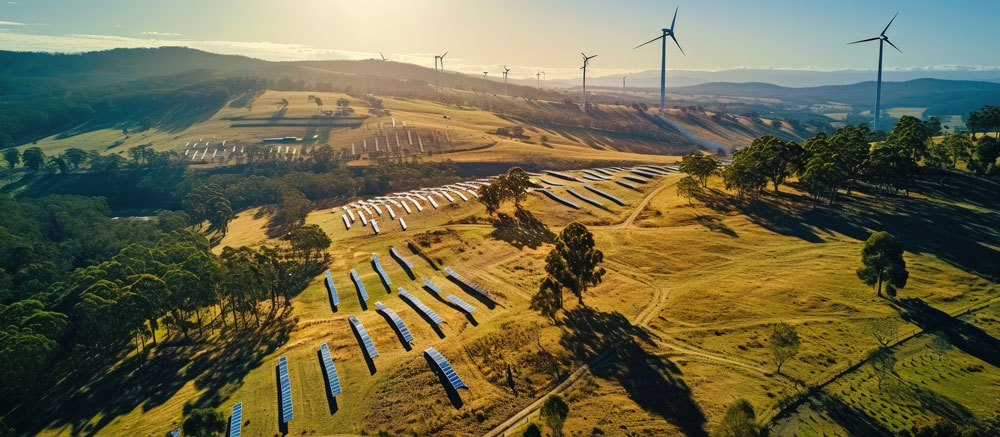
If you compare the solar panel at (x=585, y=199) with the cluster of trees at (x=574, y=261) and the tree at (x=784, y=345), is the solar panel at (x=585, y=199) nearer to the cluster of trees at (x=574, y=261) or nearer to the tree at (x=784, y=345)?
the cluster of trees at (x=574, y=261)

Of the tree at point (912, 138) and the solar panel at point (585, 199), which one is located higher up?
the tree at point (912, 138)

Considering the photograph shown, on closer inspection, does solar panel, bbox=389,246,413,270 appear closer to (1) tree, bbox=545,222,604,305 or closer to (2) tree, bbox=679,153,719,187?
(1) tree, bbox=545,222,604,305

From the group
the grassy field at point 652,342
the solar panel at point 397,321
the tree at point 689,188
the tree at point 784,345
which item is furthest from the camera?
the tree at point 689,188

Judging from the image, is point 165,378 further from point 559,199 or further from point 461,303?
point 559,199

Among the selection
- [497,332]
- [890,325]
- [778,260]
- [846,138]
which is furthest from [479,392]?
[846,138]

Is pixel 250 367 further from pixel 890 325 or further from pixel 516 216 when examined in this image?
pixel 890 325

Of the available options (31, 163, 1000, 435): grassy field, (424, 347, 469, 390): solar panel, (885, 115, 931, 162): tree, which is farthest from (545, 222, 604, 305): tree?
(885, 115, 931, 162): tree

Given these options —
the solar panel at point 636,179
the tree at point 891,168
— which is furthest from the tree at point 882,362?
the solar panel at point 636,179
